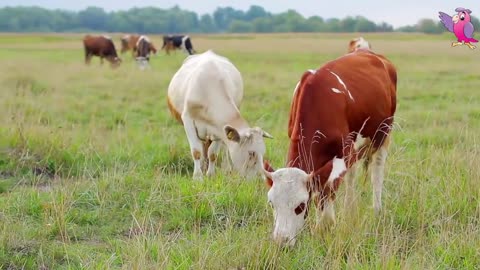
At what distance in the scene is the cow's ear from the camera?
23.4 feet

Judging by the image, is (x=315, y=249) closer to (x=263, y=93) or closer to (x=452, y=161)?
(x=452, y=161)

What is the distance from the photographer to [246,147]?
23.3ft

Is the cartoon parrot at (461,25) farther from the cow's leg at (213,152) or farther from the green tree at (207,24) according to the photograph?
the green tree at (207,24)

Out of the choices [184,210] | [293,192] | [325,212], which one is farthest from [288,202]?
[184,210]

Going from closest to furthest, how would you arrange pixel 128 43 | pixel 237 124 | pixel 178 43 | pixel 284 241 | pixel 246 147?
pixel 284 241 → pixel 246 147 → pixel 237 124 → pixel 128 43 → pixel 178 43

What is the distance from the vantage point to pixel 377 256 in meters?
4.17

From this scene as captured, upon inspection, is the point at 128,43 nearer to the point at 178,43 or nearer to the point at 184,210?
the point at 178,43

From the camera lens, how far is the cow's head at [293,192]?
14.1 ft

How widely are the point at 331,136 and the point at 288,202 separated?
0.83m

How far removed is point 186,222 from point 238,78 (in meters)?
3.93

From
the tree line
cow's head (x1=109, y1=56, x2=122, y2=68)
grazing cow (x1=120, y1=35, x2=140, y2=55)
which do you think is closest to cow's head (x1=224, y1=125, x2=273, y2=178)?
cow's head (x1=109, y1=56, x2=122, y2=68)

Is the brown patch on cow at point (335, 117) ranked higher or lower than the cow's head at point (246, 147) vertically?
higher

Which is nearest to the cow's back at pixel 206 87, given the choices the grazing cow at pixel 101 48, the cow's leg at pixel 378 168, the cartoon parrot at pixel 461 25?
the cow's leg at pixel 378 168

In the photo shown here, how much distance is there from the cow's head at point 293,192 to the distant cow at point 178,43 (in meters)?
35.4
